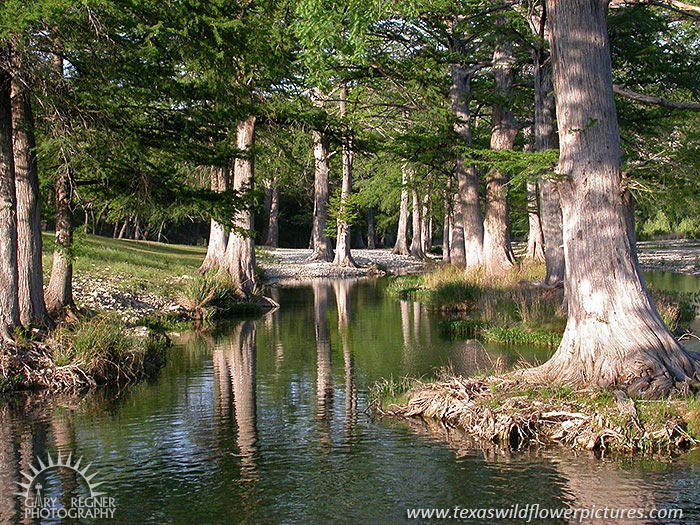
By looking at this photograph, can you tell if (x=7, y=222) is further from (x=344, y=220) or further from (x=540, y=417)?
(x=344, y=220)

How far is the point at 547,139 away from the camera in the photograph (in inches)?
825

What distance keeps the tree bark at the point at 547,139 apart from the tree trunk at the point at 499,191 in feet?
9.84

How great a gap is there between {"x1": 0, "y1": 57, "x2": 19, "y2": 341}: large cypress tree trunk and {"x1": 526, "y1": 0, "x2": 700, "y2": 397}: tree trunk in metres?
8.51

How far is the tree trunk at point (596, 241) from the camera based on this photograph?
1107 cm

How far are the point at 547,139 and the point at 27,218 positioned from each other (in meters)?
12.4

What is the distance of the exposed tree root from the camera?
32.2 feet

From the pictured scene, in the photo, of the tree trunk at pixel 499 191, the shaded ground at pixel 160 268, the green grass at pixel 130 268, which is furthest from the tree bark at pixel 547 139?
the green grass at pixel 130 268

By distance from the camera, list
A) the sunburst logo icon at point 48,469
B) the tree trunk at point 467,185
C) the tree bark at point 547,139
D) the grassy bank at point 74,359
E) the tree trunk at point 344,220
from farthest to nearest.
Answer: the tree trunk at point 344,220 < the tree trunk at point 467,185 < the tree bark at point 547,139 < the grassy bank at point 74,359 < the sunburst logo icon at point 48,469

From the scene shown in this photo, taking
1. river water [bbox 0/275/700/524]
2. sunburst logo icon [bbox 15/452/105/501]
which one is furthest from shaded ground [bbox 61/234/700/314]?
sunburst logo icon [bbox 15/452/105/501]

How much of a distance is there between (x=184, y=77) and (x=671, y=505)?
→ 13487mm

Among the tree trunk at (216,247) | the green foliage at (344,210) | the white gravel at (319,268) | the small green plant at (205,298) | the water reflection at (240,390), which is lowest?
the water reflection at (240,390)

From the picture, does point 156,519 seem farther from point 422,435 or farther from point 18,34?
point 18,34

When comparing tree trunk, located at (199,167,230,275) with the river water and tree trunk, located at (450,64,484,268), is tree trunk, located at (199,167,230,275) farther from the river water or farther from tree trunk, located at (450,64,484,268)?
the river water

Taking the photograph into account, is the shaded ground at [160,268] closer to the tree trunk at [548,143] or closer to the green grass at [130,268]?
the green grass at [130,268]
